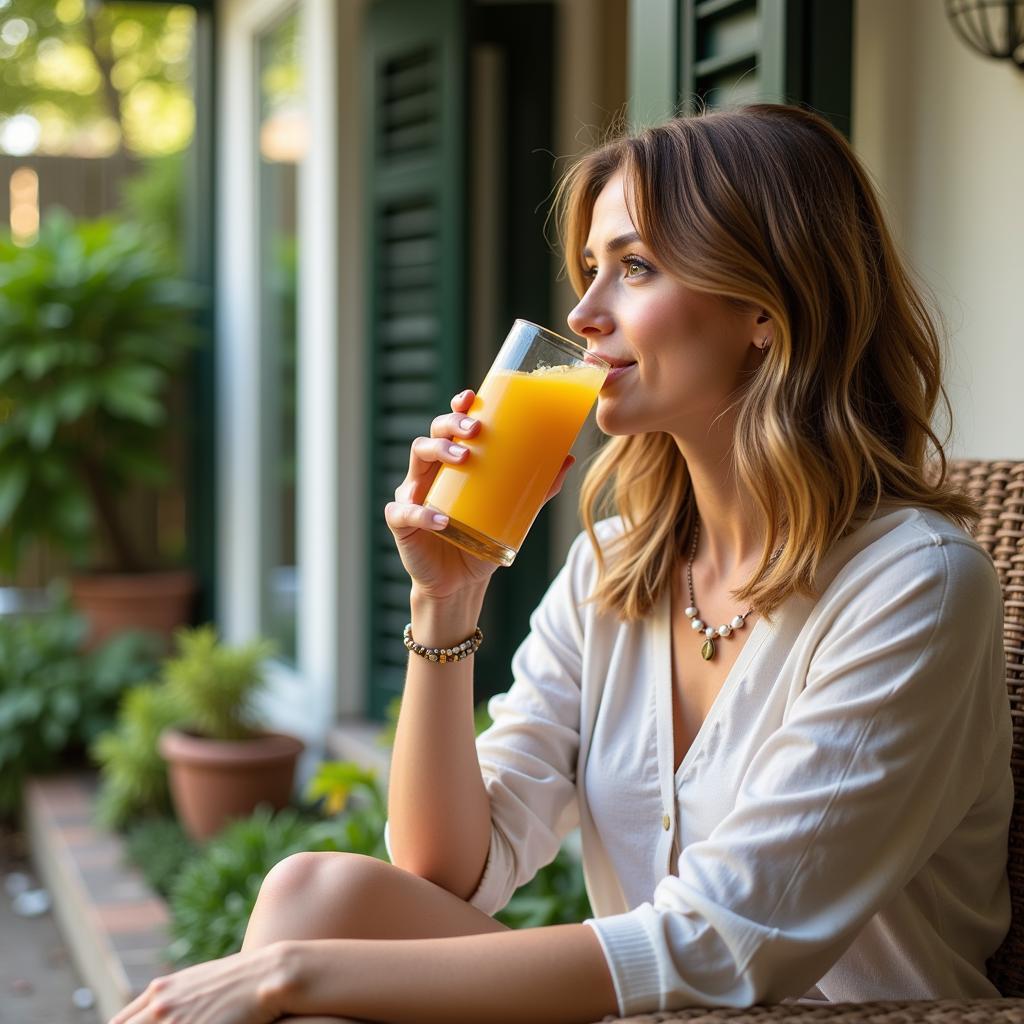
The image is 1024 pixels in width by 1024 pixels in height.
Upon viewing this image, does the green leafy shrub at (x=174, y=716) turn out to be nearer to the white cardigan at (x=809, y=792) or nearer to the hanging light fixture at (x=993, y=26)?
the white cardigan at (x=809, y=792)

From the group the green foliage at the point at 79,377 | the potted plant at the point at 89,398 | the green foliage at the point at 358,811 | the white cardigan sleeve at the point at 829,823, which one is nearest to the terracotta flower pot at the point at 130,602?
the potted plant at the point at 89,398

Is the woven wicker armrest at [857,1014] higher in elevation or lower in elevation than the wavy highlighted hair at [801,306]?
lower

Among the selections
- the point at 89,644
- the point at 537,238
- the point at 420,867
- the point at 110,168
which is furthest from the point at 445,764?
the point at 110,168

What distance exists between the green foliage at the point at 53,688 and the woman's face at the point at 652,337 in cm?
376

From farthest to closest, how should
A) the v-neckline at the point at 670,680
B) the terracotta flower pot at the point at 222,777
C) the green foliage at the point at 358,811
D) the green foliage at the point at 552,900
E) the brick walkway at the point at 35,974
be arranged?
the terracotta flower pot at the point at 222,777 → the brick walkway at the point at 35,974 → the green foliage at the point at 358,811 → the green foliage at the point at 552,900 → the v-neckline at the point at 670,680

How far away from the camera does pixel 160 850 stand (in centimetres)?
399

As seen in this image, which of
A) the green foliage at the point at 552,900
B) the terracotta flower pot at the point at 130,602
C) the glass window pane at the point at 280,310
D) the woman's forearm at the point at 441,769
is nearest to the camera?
the woman's forearm at the point at 441,769

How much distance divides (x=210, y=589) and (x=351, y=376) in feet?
6.25

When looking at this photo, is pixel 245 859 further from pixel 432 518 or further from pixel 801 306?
pixel 801 306

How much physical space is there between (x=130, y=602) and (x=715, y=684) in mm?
4459

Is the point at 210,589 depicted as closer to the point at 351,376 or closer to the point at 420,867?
the point at 351,376

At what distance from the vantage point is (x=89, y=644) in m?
5.79

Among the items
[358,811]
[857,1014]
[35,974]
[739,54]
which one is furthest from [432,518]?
[35,974]

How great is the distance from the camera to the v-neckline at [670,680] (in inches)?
64.9
